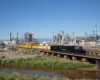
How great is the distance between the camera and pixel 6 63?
112 feet

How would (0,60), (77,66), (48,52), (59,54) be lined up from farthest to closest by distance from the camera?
(48,52), (59,54), (0,60), (77,66)

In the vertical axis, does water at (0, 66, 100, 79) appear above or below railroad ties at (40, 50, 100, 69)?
below

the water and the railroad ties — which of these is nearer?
the water

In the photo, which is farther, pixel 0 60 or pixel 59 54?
pixel 59 54

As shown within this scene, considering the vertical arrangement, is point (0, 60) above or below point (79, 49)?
below

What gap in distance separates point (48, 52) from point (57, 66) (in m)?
17.9

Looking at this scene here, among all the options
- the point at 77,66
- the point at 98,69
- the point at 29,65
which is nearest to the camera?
the point at 98,69

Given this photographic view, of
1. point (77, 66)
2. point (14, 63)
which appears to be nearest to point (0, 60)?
point (14, 63)

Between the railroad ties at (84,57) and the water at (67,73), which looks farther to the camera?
the railroad ties at (84,57)

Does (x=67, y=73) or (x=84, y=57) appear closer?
(x=67, y=73)

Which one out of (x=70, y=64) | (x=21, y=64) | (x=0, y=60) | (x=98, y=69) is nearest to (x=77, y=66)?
(x=70, y=64)

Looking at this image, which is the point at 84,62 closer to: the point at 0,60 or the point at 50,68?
the point at 50,68

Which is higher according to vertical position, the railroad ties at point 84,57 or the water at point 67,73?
the railroad ties at point 84,57

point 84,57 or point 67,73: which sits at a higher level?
point 84,57
